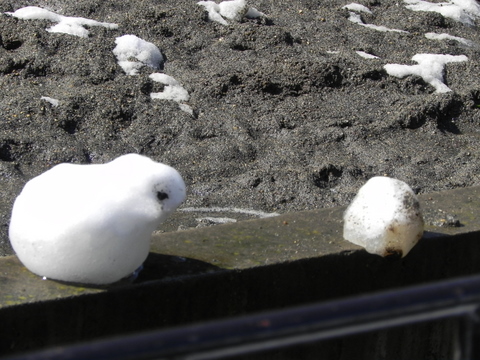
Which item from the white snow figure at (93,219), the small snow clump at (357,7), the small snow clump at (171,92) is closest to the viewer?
the white snow figure at (93,219)

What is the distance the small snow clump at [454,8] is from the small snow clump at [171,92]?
3085mm

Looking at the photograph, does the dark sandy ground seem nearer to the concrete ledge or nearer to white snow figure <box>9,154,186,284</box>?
the concrete ledge

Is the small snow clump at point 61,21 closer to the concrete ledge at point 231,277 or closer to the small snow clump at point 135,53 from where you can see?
the small snow clump at point 135,53

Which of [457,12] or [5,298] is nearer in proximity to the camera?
[5,298]

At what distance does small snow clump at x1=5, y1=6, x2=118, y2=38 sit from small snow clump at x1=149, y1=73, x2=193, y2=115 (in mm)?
848

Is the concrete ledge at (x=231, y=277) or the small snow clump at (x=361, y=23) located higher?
the concrete ledge at (x=231, y=277)

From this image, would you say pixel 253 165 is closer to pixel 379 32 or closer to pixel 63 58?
pixel 63 58

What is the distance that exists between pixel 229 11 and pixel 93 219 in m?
4.46

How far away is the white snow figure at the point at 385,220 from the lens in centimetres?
258

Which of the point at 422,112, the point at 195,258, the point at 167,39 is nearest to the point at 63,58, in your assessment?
the point at 167,39

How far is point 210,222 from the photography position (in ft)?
12.6

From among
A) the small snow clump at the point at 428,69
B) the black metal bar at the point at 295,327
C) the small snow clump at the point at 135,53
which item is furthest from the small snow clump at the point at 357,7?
the black metal bar at the point at 295,327

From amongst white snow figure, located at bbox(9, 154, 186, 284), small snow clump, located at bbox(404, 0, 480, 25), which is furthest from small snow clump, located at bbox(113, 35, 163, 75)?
white snow figure, located at bbox(9, 154, 186, 284)

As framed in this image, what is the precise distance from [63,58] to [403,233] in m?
3.66
